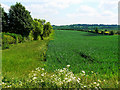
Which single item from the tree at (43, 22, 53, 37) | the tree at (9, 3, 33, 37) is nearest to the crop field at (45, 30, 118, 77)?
the tree at (9, 3, 33, 37)

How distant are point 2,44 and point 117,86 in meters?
19.0

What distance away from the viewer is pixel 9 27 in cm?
3353

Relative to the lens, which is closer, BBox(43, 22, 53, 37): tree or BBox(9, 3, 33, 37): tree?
BBox(9, 3, 33, 37): tree

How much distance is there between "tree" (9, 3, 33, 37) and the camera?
3303 centimetres

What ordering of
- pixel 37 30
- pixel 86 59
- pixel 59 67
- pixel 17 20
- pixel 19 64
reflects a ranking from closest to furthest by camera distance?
pixel 59 67 → pixel 19 64 → pixel 86 59 → pixel 17 20 → pixel 37 30

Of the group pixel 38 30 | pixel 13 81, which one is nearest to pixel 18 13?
pixel 38 30

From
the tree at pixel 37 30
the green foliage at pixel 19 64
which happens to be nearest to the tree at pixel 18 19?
the tree at pixel 37 30

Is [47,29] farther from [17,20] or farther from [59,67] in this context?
[59,67]

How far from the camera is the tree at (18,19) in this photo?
33031 millimetres

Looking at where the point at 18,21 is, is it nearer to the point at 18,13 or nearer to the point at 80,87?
the point at 18,13

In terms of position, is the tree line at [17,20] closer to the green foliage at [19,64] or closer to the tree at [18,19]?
the tree at [18,19]

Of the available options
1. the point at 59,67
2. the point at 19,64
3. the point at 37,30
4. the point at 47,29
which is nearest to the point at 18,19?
the point at 37,30

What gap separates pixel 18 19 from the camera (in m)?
33.0

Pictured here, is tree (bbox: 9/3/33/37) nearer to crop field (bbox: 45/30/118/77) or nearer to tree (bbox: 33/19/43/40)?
tree (bbox: 33/19/43/40)
